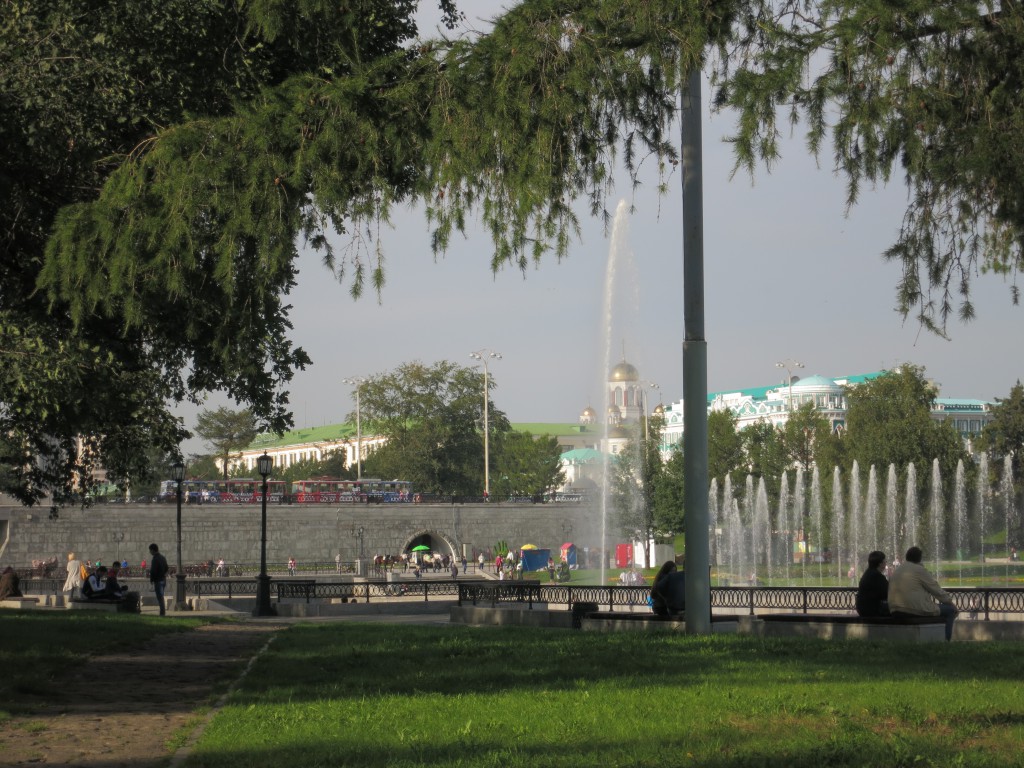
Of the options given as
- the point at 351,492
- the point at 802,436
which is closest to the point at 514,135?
the point at 351,492

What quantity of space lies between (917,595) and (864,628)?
2.30ft

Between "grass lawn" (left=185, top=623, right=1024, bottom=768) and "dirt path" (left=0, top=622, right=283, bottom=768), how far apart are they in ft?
1.38

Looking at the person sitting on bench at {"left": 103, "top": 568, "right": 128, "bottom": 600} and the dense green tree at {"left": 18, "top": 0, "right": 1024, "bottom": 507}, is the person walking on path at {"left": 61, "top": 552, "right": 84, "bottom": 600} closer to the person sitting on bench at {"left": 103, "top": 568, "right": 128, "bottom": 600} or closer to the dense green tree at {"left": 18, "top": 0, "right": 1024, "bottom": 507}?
the person sitting on bench at {"left": 103, "top": 568, "right": 128, "bottom": 600}

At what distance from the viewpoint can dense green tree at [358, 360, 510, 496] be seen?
4090 inches

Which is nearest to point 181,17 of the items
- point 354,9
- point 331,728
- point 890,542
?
point 354,9

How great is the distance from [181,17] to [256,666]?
642 centimetres

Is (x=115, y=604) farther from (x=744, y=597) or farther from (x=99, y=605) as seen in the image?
(x=744, y=597)

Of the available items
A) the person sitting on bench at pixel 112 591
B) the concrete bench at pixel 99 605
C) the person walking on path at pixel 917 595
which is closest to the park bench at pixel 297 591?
the person sitting on bench at pixel 112 591

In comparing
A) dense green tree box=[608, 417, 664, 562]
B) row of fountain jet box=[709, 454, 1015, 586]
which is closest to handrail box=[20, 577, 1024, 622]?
row of fountain jet box=[709, 454, 1015, 586]

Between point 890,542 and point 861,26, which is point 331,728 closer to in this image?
point 861,26

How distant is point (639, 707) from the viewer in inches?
330

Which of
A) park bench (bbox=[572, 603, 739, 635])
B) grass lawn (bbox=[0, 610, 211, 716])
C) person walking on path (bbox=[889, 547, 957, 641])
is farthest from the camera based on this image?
park bench (bbox=[572, 603, 739, 635])

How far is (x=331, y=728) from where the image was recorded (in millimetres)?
8156

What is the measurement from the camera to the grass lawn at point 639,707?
270 inches
